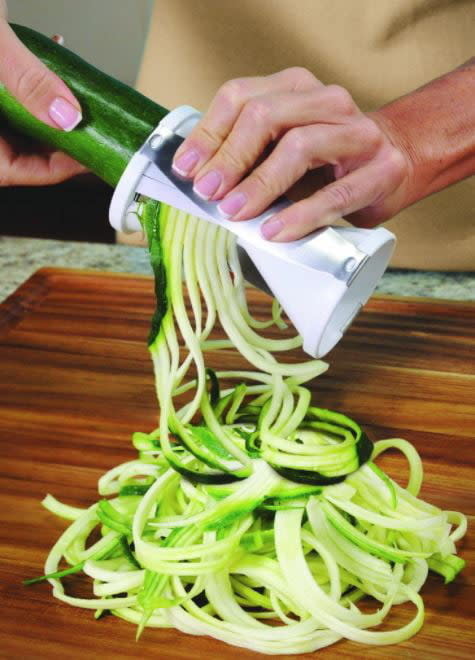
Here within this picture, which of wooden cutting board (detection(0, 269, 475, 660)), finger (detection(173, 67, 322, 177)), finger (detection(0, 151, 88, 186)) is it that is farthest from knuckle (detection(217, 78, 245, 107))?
wooden cutting board (detection(0, 269, 475, 660))

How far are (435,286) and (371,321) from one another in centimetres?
25

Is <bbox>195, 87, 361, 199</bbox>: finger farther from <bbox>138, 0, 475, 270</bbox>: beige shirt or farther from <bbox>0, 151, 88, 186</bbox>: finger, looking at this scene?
<bbox>138, 0, 475, 270</bbox>: beige shirt

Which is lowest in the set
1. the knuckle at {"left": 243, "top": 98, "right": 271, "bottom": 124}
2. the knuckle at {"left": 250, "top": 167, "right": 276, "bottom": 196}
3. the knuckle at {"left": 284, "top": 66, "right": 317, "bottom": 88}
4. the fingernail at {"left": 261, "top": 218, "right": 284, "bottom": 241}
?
the fingernail at {"left": 261, "top": 218, "right": 284, "bottom": 241}

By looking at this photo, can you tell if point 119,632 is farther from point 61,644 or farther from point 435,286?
point 435,286

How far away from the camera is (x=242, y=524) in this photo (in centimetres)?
133

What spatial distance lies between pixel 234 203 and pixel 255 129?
4.6 inches

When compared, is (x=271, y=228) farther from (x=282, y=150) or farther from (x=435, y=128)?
(x=435, y=128)

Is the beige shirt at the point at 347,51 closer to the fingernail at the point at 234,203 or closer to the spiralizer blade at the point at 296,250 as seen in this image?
the spiralizer blade at the point at 296,250

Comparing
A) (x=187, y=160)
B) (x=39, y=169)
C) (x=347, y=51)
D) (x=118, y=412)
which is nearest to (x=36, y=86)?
(x=187, y=160)

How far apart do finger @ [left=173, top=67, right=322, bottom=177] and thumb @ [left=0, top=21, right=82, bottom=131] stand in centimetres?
19

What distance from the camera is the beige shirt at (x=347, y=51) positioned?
2.02m

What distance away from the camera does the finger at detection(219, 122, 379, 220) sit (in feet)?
3.99

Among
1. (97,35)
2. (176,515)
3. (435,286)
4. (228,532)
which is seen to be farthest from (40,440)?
(97,35)

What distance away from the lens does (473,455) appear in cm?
157
